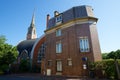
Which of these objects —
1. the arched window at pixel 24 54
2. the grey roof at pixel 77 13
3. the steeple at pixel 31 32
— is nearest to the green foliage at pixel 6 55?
the arched window at pixel 24 54

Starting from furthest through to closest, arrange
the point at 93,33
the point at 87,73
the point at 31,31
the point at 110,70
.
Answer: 1. the point at 31,31
2. the point at 93,33
3. the point at 87,73
4. the point at 110,70

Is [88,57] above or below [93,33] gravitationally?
below

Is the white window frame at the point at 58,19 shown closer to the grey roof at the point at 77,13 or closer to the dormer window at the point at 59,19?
the dormer window at the point at 59,19

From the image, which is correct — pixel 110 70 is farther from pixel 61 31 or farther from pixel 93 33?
pixel 61 31

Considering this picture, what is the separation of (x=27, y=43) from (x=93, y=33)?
27.7m

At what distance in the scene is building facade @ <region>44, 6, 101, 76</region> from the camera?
18.3 meters

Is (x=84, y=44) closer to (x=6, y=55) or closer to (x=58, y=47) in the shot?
(x=58, y=47)

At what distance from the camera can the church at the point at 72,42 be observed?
18359 mm

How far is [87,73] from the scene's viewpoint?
55.5ft

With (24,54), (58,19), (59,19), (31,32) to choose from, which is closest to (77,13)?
(59,19)

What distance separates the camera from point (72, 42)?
20.1m

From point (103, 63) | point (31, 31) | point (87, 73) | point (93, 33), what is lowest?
point (87, 73)

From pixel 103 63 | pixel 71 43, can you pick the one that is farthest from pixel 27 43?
pixel 103 63

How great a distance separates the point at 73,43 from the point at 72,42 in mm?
316
